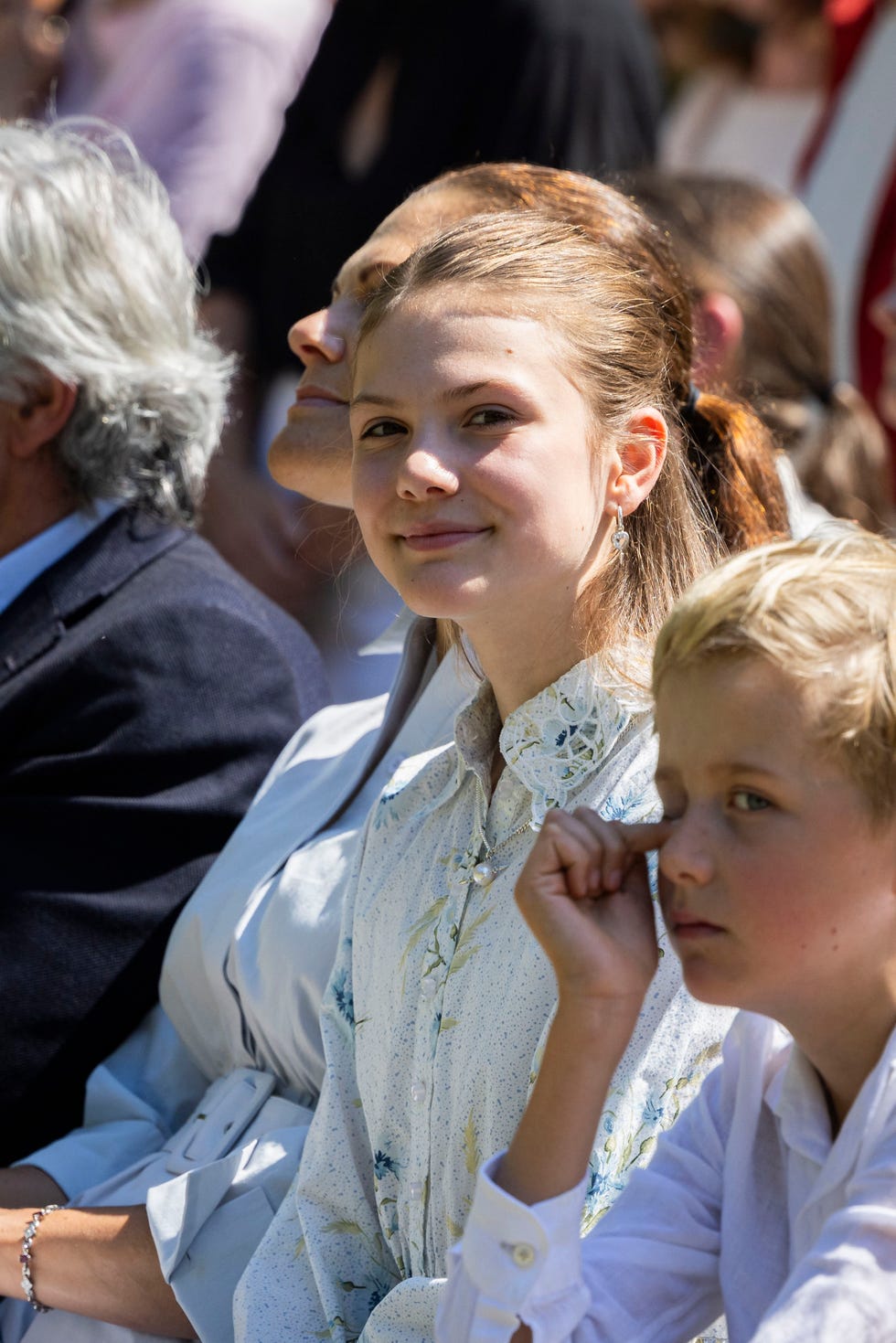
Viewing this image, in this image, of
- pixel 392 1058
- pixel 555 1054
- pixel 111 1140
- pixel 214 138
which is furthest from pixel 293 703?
pixel 214 138

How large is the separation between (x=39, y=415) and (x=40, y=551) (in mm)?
226

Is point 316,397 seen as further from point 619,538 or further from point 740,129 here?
point 740,129

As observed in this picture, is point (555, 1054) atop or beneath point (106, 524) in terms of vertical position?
atop

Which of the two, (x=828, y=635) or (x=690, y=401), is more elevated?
(x=828, y=635)

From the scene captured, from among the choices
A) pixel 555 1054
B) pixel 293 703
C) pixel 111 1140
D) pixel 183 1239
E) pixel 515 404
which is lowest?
pixel 111 1140

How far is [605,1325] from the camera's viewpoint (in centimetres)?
139

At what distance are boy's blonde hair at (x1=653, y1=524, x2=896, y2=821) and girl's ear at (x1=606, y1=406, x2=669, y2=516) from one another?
17.7 inches

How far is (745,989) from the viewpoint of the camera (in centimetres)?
→ 129

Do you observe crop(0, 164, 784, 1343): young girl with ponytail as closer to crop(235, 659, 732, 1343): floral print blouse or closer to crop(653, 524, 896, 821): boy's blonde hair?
crop(235, 659, 732, 1343): floral print blouse

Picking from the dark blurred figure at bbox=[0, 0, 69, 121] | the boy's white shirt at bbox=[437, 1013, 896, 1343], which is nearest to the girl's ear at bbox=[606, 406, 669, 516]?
the boy's white shirt at bbox=[437, 1013, 896, 1343]

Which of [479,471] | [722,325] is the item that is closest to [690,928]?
[479,471]

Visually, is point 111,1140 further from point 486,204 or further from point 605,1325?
point 486,204

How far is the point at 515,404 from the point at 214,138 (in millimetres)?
2202

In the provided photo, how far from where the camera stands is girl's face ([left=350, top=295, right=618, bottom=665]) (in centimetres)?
169
